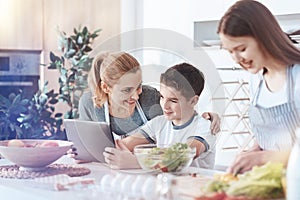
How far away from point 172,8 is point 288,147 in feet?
7.75

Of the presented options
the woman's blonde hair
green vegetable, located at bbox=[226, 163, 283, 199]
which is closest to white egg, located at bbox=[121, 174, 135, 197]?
green vegetable, located at bbox=[226, 163, 283, 199]

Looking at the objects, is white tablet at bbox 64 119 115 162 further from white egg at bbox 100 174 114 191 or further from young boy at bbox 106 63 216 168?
white egg at bbox 100 174 114 191

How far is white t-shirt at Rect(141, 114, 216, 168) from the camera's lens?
1336mm

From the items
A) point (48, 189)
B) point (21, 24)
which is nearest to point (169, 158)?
point (48, 189)

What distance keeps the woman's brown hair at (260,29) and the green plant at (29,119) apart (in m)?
1.62

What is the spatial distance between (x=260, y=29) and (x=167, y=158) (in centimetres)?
36

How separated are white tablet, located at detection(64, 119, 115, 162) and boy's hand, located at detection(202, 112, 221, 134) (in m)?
0.24

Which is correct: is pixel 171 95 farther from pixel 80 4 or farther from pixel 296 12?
pixel 80 4

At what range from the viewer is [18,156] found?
133 centimetres

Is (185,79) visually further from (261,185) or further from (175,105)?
(261,185)

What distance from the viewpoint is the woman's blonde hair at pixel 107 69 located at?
1359 mm

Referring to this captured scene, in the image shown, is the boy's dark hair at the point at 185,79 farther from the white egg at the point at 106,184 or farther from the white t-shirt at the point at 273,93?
the white egg at the point at 106,184

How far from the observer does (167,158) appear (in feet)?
3.98

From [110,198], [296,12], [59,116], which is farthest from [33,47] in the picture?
[110,198]
